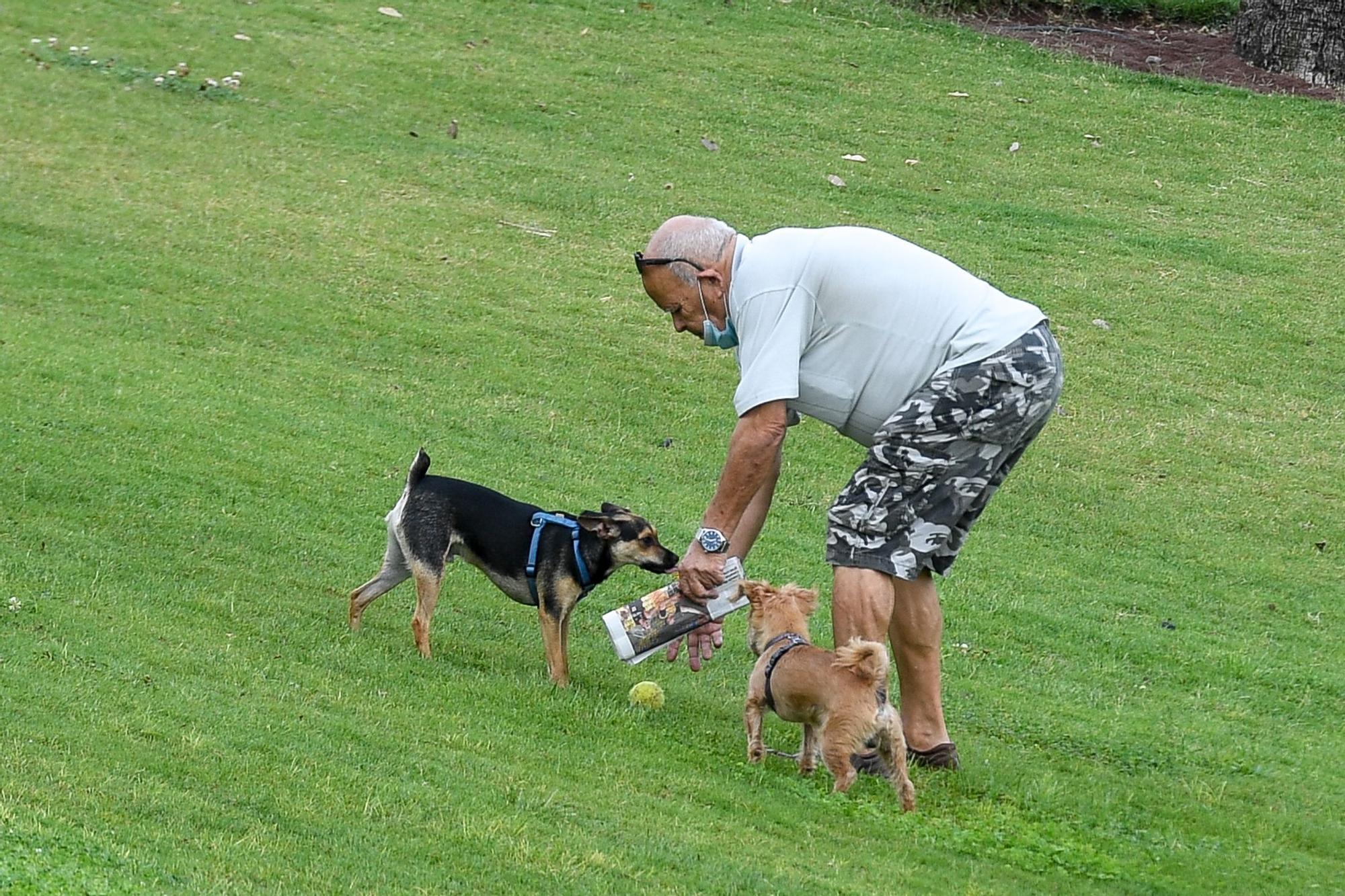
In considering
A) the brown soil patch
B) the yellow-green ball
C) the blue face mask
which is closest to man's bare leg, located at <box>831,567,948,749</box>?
the yellow-green ball

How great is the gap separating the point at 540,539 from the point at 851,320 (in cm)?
206

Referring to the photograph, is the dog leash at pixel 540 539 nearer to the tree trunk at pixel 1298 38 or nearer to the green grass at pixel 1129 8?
the tree trunk at pixel 1298 38

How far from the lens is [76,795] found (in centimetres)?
498

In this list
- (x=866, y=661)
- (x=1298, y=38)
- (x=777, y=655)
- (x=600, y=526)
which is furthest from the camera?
(x=1298, y=38)

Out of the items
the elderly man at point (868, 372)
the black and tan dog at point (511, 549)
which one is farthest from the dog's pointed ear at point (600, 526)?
the elderly man at point (868, 372)

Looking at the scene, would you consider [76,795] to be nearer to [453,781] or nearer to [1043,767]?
[453,781]

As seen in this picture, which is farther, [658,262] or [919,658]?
[919,658]

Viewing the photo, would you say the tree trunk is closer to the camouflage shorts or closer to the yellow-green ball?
the camouflage shorts

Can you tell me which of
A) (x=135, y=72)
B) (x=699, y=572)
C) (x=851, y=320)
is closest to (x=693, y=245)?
(x=851, y=320)

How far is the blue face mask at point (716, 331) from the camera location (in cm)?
621

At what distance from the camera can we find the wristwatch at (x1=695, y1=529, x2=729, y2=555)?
6.22m

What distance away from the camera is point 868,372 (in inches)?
242

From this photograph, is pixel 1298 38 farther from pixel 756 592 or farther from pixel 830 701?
pixel 830 701

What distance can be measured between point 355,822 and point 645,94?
47.8 feet
